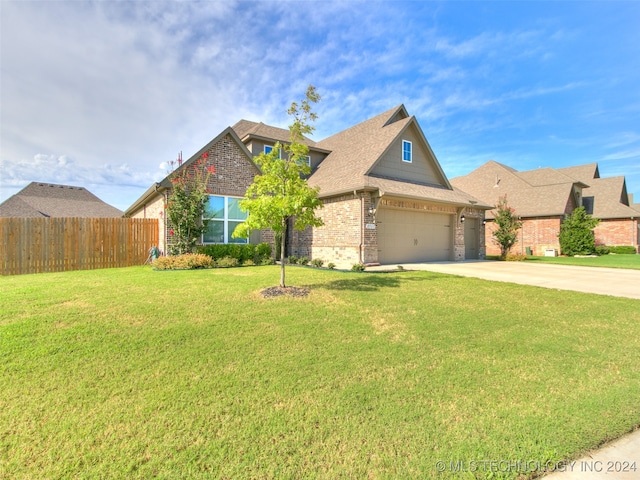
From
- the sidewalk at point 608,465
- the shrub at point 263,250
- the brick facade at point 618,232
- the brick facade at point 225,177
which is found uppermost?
the brick facade at point 225,177

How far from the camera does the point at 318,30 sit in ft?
36.5

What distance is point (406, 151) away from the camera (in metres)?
16.2

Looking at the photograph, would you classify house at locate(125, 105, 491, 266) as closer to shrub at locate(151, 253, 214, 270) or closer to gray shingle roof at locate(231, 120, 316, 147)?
gray shingle roof at locate(231, 120, 316, 147)

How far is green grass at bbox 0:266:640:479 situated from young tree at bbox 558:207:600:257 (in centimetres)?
2137

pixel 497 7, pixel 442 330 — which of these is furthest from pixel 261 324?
pixel 497 7

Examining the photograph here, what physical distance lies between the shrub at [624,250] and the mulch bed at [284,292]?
33.8 meters

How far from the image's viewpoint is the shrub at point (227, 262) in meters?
12.5

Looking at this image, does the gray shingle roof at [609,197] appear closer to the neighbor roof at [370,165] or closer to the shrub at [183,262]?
the neighbor roof at [370,165]

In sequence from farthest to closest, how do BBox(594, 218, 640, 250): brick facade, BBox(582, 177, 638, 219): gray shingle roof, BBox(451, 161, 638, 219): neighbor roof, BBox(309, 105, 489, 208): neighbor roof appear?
BBox(582, 177, 638, 219): gray shingle roof < BBox(594, 218, 640, 250): brick facade < BBox(451, 161, 638, 219): neighbor roof < BBox(309, 105, 489, 208): neighbor roof

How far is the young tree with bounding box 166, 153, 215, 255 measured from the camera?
12203 millimetres

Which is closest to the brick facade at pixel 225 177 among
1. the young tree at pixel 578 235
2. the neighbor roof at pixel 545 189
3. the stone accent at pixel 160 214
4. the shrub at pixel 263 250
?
the stone accent at pixel 160 214

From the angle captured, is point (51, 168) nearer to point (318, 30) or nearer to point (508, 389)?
point (318, 30)

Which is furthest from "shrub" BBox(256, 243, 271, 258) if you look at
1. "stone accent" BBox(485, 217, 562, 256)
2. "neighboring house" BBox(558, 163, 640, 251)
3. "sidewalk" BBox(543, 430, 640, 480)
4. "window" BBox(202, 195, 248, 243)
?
"neighboring house" BBox(558, 163, 640, 251)

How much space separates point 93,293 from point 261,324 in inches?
174
